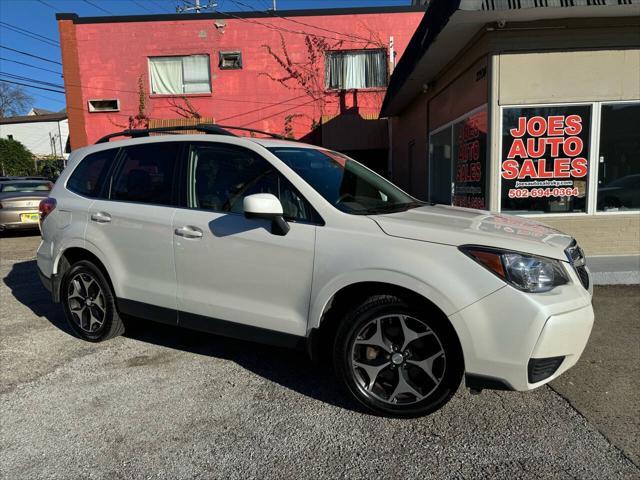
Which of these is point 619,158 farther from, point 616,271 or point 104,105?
point 104,105

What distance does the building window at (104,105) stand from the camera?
17.9m

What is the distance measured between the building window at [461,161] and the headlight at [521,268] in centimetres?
500

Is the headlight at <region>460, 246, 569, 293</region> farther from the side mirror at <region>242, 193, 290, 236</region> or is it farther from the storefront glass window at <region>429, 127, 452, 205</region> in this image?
the storefront glass window at <region>429, 127, 452, 205</region>

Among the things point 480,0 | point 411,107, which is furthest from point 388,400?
point 411,107

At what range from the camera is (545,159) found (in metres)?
7.28

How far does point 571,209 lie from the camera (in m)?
7.39

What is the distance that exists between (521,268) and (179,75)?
17.6m

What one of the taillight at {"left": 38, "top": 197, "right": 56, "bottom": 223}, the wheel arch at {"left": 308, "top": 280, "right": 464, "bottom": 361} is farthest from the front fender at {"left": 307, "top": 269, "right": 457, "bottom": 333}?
the taillight at {"left": 38, "top": 197, "right": 56, "bottom": 223}

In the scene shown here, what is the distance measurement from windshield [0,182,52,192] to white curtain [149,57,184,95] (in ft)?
22.4

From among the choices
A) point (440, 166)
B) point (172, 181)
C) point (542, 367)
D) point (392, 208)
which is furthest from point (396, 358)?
point (440, 166)

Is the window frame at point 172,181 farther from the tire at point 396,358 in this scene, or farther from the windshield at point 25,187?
the windshield at point 25,187

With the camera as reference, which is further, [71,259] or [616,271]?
[616,271]

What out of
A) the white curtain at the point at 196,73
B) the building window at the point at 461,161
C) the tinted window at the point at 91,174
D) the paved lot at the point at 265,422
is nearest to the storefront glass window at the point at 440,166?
the building window at the point at 461,161

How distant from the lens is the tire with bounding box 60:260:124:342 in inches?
166
